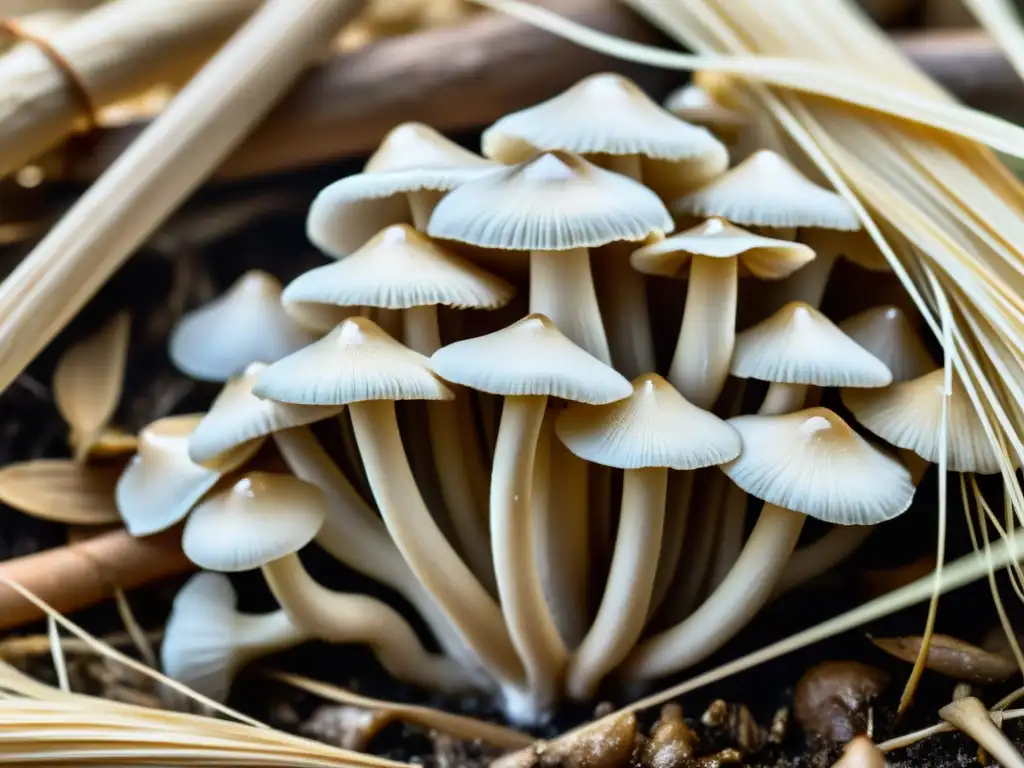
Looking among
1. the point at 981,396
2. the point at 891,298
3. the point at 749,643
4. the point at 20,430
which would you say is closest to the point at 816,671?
the point at 749,643

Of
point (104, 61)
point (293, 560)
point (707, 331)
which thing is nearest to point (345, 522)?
point (293, 560)

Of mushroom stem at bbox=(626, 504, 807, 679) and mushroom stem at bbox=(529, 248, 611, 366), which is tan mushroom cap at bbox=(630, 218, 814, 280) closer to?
mushroom stem at bbox=(529, 248, 611, 366)

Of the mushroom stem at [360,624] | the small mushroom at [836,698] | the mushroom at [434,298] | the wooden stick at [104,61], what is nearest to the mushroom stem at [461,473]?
the mushroom at [434,298]

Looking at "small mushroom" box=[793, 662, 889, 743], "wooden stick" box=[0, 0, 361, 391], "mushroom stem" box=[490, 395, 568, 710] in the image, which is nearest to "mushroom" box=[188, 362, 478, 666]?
"mushroom stem" box=[490, 395, 568, 710]

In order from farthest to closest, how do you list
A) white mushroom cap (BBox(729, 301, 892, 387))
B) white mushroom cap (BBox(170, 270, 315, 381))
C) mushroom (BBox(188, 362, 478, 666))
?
white mushroom cap (BBox(170, 270, 315, 381))
mushroom (BBox(188, 362, 478, 666))
white mushroom cap (BBox(729, 301, 892, 387))

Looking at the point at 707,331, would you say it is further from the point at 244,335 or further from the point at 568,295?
the point at 244,335

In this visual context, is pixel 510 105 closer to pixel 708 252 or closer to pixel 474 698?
pixel 708 252
